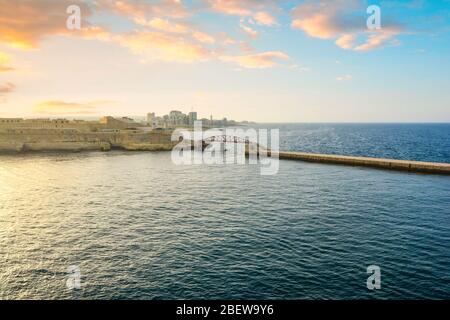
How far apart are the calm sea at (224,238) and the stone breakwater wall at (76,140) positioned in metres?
60.0

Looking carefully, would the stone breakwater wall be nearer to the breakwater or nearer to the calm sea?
the breakwater

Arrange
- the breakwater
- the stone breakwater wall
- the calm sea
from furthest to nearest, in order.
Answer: the stone breakwater wall, the breakwater, the calm sea

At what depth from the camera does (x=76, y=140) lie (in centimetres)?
11844

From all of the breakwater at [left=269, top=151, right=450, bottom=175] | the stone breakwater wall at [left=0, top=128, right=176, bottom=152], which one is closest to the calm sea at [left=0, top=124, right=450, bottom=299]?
the breakwater at [left=269, top=151, right=450, bottom=175]

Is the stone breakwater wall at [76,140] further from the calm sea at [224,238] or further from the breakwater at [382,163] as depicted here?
the calm sea at [224,238]

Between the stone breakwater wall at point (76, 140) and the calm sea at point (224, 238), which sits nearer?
the calm sea at point (224, 238)

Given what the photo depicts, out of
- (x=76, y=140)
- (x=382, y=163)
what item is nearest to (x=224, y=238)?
(x=382, y=163)

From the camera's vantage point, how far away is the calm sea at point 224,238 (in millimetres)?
22406

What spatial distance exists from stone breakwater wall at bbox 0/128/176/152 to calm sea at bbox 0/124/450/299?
60026 millimetres

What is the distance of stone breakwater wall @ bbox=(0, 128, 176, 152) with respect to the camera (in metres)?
111

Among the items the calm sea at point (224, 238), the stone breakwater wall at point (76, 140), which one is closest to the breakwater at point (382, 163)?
the calm sea at point (224, 238)

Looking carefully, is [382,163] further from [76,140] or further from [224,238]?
[76,140]

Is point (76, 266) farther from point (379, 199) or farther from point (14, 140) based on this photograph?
point (14, 140)

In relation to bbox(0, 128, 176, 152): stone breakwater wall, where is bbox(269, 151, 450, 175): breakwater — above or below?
below
